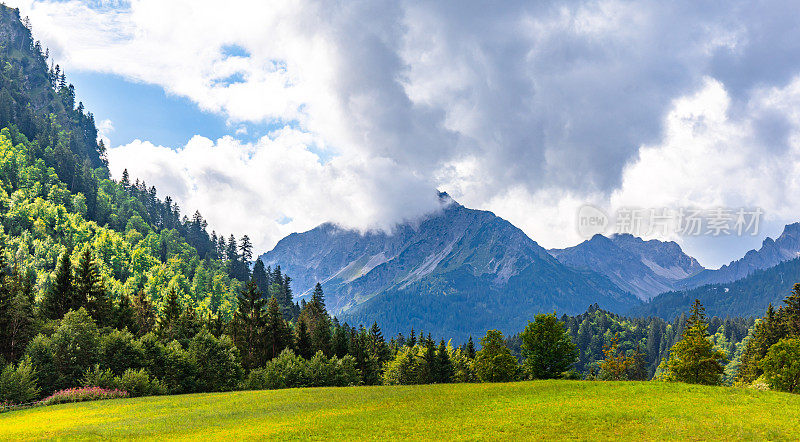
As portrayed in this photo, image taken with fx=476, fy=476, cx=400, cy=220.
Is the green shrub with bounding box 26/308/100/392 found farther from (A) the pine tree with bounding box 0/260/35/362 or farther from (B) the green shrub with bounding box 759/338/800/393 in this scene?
(B) the green shrub with bounding box 759/338/800/393

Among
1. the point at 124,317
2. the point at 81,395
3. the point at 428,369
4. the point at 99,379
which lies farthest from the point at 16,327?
the point at 428,369

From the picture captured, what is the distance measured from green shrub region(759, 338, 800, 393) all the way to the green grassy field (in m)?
15.9

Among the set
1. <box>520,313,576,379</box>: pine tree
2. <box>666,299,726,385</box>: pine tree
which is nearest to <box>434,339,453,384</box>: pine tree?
<box>520,313,576,379</box>: pine tree

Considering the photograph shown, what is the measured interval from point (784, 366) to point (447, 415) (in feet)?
158

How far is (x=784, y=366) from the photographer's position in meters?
59.3

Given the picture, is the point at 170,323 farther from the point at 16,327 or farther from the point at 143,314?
the point at 143,314

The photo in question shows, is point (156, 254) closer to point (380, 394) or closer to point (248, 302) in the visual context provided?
point (248, 302)

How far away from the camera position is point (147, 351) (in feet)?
203

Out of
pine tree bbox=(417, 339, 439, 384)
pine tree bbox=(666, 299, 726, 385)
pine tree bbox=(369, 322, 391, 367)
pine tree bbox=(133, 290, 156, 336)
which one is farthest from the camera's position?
pine tree bbox=(369, 322, 391, 367)

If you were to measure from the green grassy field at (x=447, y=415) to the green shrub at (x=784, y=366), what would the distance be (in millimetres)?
15908

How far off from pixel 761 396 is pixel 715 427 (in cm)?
1714

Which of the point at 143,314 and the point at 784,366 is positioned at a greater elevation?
the point at 143,314

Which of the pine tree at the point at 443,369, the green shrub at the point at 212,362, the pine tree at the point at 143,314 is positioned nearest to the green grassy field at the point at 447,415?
the green shrub at the point at 212,362

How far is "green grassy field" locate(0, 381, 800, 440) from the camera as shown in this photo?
109 feet
